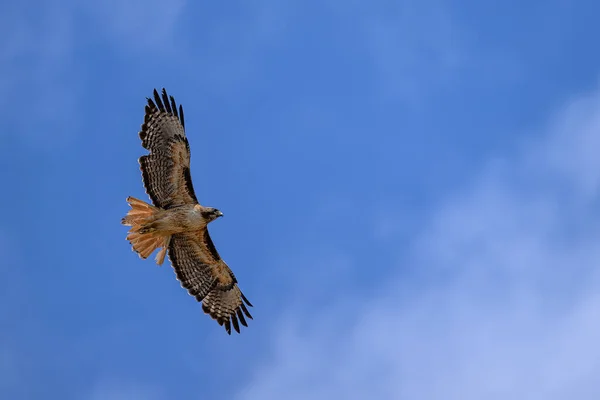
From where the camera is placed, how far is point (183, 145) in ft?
55.8

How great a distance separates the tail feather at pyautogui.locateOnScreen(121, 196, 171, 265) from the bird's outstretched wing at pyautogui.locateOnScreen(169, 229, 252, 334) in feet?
1.32

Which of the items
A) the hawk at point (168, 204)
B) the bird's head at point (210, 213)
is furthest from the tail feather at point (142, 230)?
the bird's head at point (210, 213)

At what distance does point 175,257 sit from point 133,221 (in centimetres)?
139

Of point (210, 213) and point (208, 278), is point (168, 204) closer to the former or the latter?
point (210, 213)

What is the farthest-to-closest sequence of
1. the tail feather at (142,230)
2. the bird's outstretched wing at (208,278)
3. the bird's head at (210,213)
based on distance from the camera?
the bird's outstretched wing at (208,278) → the bird's head at (210,213) → the tail feather at (142,230)

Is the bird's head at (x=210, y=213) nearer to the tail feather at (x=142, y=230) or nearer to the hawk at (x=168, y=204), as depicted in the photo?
the hawk at (x=168, y=204)

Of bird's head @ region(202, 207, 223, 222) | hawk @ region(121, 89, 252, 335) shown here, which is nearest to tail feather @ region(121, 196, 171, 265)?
hawk @ region(121, 89, 252, 335)

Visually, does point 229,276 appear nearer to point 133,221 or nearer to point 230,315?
point 230,315

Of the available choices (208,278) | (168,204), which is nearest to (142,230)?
(168,204)

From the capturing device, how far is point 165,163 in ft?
55.1

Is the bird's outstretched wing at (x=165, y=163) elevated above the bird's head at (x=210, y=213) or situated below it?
above

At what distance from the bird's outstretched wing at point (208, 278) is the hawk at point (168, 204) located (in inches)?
0.7

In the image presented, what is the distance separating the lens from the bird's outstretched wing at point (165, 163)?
55.0 ft

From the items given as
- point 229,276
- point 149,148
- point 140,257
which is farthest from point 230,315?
point 149,148
